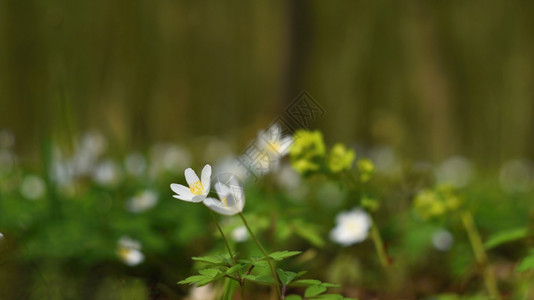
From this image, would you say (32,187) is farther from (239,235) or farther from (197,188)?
(197,188)

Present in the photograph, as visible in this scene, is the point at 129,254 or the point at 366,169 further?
the point at 129,254

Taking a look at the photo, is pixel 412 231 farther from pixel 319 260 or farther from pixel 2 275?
pixel 2 275

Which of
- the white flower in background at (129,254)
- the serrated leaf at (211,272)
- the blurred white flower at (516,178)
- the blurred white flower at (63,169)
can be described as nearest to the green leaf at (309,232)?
the white flower in background at (129,254)

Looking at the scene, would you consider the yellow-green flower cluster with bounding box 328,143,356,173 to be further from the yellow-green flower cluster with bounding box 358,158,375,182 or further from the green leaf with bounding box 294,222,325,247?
the green leaf with bounding box 294,222,325,247

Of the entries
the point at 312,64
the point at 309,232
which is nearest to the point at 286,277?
the point at 309,232

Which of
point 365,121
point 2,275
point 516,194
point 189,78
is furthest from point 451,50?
point 2,275

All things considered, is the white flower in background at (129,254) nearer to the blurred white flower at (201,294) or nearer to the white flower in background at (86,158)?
the blurred white flower at (201,294)
